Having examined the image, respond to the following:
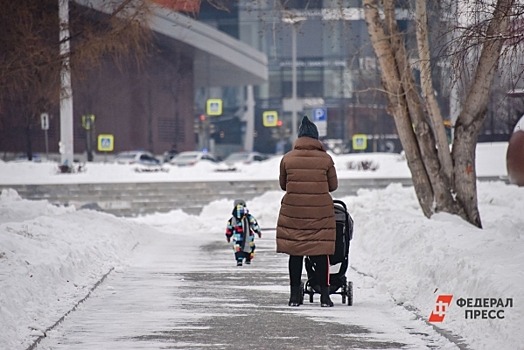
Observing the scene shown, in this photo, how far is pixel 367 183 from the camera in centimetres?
3791

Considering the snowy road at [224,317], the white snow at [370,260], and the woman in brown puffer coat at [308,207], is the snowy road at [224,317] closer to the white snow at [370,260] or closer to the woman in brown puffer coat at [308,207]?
the white snow at [370,260]

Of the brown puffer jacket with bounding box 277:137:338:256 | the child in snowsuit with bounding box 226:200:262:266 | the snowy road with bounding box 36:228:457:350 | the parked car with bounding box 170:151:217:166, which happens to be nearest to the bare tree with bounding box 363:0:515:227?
the child in snowsuit with bounding box 226:200:262:266

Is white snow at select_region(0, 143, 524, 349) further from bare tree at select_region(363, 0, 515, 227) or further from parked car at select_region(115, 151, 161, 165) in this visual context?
parked car at select_region(115, 151, 161, 165)

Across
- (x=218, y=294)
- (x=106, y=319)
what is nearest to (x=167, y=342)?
(x=106, y=319)

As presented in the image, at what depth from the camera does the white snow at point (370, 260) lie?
10.1m

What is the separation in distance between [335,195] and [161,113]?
116 feet

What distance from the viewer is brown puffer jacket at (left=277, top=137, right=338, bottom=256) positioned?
1213cm

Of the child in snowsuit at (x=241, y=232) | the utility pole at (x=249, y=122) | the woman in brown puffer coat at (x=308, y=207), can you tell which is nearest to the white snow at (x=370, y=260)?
the woman in brown puffer coat at (x=308, y=207)

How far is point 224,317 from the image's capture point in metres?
11.6

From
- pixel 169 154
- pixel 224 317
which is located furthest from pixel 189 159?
pixel 224 317

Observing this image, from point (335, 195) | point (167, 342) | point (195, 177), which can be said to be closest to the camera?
point (167, 342)

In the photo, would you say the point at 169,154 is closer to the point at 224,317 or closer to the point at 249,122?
the point at 249,122

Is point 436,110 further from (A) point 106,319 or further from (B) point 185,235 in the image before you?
(A) point 106,319

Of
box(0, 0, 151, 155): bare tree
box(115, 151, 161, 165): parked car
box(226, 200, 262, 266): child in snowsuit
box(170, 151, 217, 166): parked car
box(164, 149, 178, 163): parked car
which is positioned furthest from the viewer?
box(164, 149, 178, 163): parked car
